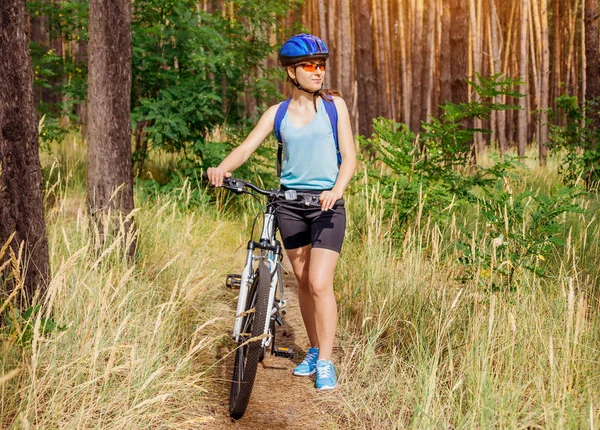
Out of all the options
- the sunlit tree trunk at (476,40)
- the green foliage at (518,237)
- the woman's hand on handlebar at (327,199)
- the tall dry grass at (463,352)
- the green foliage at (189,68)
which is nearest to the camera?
the tall dry grass at (463,352)

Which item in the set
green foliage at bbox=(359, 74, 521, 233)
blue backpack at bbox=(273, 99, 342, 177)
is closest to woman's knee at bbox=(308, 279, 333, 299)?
blue backpack at bbox=(273, 99, 342, 177)

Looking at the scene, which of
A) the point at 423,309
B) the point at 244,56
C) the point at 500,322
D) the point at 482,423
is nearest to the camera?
the point at 482,423

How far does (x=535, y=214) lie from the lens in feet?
14.8

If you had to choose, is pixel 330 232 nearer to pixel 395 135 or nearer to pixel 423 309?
pixel 423 309

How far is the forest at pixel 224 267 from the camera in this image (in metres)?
3.03

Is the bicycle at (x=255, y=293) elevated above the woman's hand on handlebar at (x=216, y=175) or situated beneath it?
situated beneath

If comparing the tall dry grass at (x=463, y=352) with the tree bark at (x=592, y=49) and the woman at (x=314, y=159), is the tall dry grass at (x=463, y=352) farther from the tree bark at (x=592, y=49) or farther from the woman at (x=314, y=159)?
the tree bark at (x=592, y=49)

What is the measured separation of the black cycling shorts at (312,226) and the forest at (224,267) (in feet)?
1.77

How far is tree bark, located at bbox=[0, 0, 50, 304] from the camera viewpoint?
131 inches

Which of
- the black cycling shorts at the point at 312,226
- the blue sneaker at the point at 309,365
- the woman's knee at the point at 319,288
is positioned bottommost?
the blue sneaker at the point at 309,365

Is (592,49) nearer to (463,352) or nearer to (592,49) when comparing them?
(592,49)

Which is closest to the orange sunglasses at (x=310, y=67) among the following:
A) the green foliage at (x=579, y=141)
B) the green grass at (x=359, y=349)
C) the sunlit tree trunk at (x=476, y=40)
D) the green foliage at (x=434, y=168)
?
the green grass at (x=359, y=349)

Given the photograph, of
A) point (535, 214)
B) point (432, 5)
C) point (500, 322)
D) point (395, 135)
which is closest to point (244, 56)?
point (395, 135)

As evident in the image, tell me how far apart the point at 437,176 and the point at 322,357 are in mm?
3230
